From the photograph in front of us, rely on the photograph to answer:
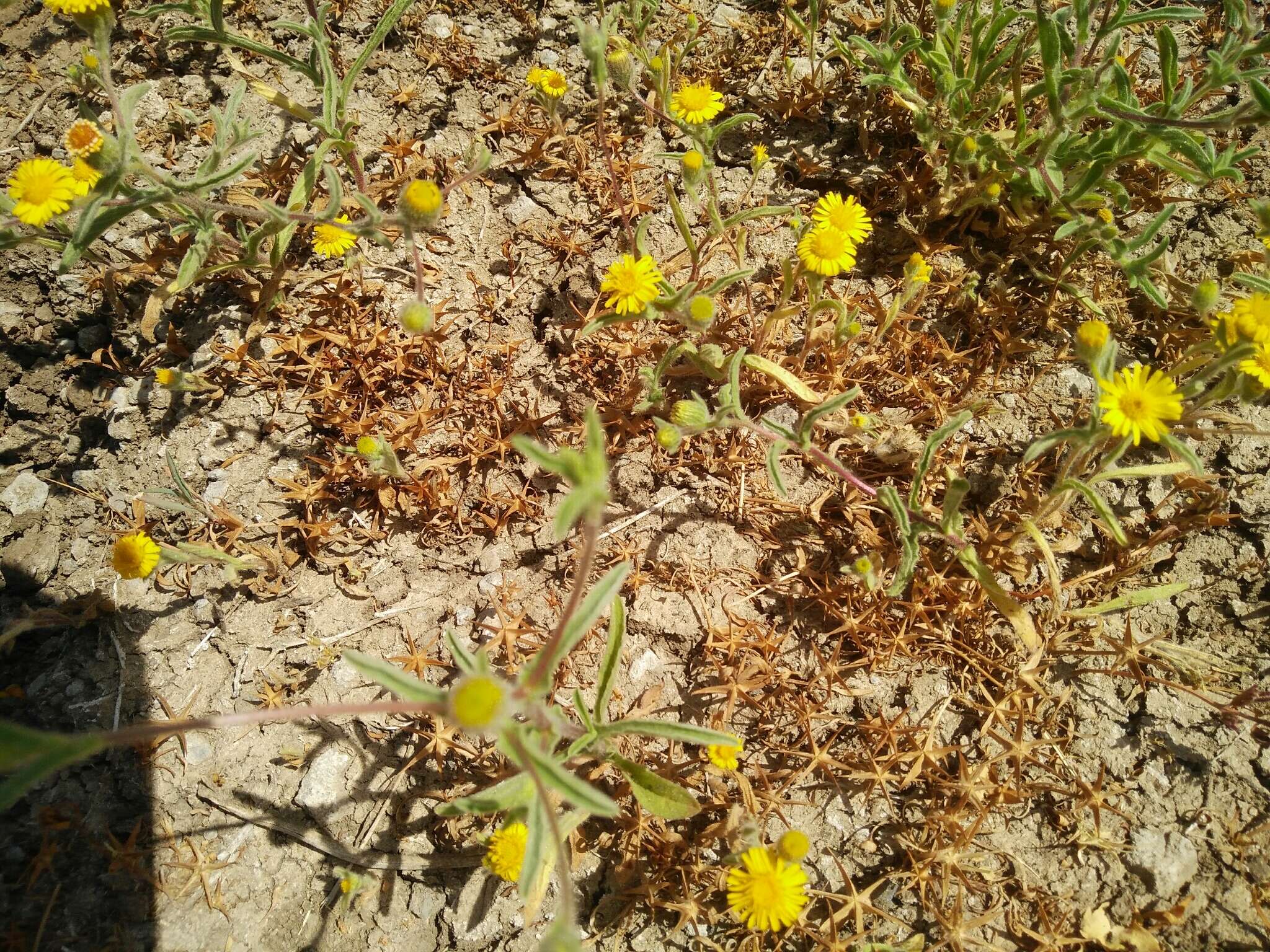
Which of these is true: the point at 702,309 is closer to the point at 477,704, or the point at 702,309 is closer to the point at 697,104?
the point at 697,104

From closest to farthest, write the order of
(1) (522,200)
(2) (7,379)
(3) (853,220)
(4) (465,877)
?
(4) (465,877) < (3) (853,220) < (2) (7,379) < (1) (522,200)

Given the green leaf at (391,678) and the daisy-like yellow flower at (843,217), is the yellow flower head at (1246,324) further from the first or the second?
the green leaf at (391,678)

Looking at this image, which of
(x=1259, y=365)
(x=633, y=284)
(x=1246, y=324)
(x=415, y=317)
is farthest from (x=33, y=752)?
(x=1259, y=365)

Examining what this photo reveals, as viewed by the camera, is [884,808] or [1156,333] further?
[1156,333]

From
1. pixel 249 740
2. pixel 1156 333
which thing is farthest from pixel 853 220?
pixel 249 740

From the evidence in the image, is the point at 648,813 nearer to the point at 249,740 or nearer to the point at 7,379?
the point at 249,740

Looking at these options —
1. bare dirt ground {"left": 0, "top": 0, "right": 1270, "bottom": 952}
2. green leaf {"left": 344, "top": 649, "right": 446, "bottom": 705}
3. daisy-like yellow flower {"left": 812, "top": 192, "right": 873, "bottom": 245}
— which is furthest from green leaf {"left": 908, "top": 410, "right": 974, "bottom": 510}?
green leaf {"left": 344, "top": 649, "right": 446, "bottom": 705}
